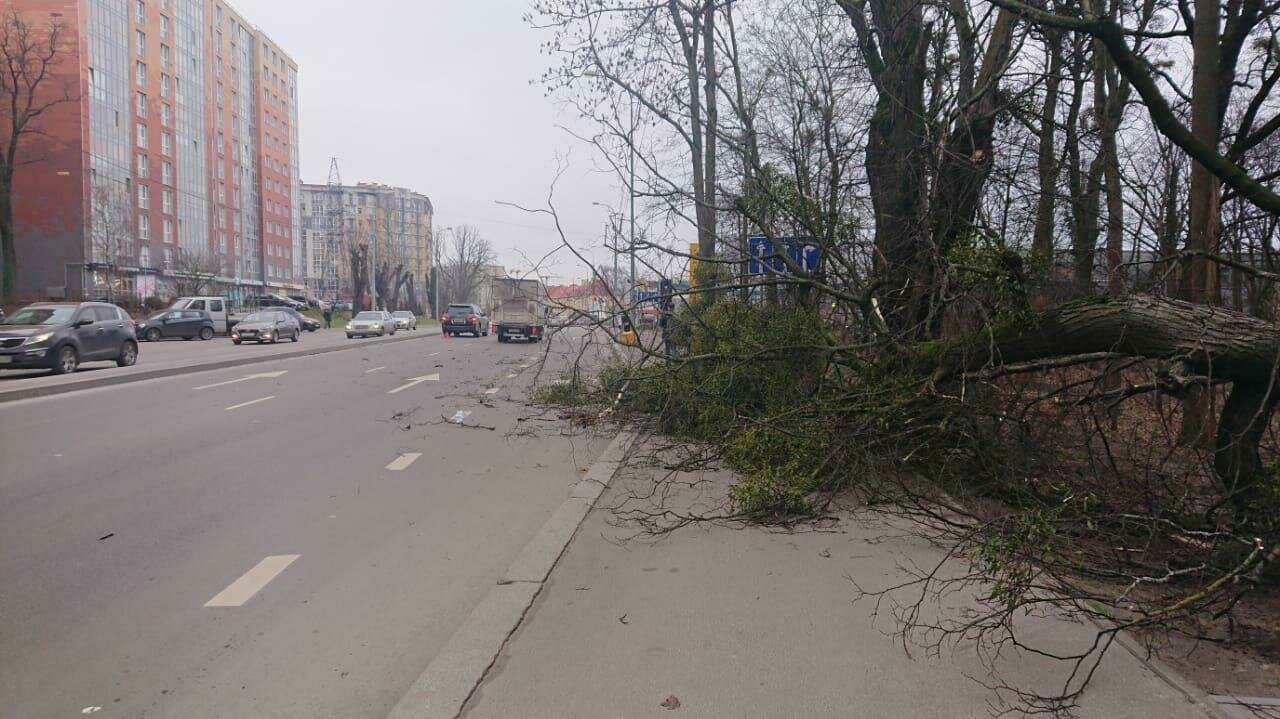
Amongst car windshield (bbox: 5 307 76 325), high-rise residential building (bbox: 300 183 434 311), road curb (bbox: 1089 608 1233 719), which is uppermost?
high-rise residential building (bbox: 300 183 434 311)

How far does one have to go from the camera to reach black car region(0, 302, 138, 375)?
17906mm

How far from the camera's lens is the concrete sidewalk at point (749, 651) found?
11.4 feet

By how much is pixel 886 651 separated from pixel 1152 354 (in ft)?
8.90

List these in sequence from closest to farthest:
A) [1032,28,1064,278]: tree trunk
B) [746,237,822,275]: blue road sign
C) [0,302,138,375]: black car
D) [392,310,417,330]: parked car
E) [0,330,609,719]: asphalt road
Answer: [0,330,609,719]: asphalt road < [1032,28,1064,278]: tree trunk < [746,237,822,275]: blue road sign < [0,302,138,375]: black car < [392,310,417,330]: parked car

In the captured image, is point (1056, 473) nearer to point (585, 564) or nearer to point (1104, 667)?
point (1104, 667)

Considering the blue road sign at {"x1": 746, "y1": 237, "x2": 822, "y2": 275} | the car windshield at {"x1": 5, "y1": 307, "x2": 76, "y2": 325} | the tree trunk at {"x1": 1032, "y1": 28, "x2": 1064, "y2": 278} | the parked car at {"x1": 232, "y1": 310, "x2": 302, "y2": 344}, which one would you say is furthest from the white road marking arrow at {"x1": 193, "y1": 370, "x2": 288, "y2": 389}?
the parked car at {"x1": 232, "y1": 310, "x2": 302, "y2": 344}

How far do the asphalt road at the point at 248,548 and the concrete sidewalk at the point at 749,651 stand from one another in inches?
26.4

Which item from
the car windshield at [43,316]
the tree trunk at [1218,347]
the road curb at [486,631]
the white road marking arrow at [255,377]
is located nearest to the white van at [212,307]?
the car windshield at [43,316]

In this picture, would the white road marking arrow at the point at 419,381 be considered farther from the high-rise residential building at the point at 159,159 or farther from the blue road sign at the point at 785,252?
the high-rise residential building at the point at 159,159

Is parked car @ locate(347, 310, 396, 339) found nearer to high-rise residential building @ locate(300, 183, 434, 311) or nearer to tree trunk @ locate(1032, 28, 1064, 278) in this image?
tree trunk @ locate(1032, 28, 1064, 278)

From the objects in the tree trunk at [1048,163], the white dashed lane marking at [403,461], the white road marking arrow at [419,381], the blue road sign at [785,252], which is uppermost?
the tree trunk at [1048,163]

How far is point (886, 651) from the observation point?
4.00 m

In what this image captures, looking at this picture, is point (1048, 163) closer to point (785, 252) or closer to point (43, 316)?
point (785, 252)

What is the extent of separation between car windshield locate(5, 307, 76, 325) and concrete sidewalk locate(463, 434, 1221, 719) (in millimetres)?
18776
